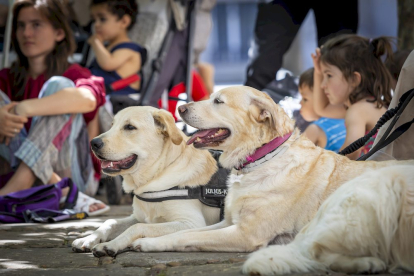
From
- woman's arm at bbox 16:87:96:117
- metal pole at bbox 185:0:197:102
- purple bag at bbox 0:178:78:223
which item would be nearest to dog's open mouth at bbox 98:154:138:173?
purple bag at bbox 0:178:78:223

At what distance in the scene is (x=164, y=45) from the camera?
7.26m

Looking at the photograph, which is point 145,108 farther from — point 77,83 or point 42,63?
point 42,63

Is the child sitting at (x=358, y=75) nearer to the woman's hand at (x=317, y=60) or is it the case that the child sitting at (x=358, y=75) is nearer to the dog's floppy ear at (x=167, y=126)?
the woman's hand at (x=317, y=60)

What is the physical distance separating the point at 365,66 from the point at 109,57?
3373 mm

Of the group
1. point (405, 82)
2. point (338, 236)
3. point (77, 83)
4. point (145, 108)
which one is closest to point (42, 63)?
point (77, 83)

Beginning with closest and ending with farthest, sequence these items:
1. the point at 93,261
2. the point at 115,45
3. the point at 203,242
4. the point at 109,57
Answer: the point at 93,261, the point at 203,242, the point at 109,57, the point at 115,45

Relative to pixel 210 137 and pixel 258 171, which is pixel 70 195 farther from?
pixel 258 171

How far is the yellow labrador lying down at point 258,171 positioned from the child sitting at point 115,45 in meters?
3.79

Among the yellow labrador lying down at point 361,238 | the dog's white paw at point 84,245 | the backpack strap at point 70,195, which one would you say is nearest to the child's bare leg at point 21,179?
the backpack strap at point 70,195

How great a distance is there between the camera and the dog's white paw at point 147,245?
9.87 ft

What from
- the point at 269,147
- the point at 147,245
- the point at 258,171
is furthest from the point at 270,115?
the point at 147,245

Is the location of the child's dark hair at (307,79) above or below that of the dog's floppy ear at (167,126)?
below

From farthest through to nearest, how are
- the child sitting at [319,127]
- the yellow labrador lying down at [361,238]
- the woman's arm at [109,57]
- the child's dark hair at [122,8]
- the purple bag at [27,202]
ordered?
1. the child's dark hair at [122,8]
2. the woman's arm at [109,57]
3. the child sitting at [319,127]
4. the purple bag at [27,202]
5. the yellow labrador lying down at [361,238]

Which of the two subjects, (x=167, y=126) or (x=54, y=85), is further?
(x=54, y=85)
